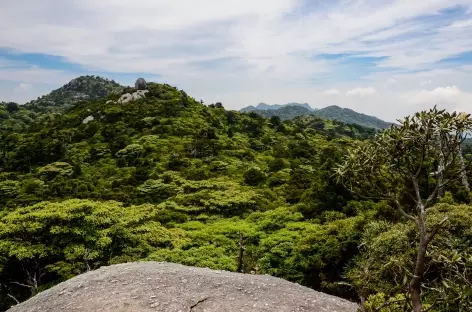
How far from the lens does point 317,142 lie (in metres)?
75.0

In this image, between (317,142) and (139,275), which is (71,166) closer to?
(139,275)

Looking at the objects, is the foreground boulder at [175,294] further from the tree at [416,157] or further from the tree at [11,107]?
the tree at [11,107]

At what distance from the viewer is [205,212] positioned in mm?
35156

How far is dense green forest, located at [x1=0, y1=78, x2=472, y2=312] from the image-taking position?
14.5 metres

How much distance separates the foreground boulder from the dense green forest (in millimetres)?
2766

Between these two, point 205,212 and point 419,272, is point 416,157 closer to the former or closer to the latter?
point 419,272

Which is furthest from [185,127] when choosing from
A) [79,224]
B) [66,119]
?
[79,224]

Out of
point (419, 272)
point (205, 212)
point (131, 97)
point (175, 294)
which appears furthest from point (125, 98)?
point (419, 272)

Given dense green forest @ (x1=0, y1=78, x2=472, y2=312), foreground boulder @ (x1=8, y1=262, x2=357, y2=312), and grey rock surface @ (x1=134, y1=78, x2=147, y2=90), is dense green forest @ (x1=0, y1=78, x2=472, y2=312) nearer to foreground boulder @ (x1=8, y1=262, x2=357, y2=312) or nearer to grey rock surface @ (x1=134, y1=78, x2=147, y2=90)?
foreground boulder @ (x1=8, y1=262, x2=357, y2=312)

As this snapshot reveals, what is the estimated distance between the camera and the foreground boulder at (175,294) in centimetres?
1320

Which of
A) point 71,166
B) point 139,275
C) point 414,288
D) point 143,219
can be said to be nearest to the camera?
point 414,288

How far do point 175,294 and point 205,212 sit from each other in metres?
21.2

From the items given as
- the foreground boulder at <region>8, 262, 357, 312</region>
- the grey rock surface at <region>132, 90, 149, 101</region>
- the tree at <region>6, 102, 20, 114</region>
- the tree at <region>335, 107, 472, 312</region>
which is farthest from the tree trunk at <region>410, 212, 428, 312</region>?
the tree at <region>6, 102, 20, 114</region>

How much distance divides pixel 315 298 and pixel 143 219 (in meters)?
17.5
